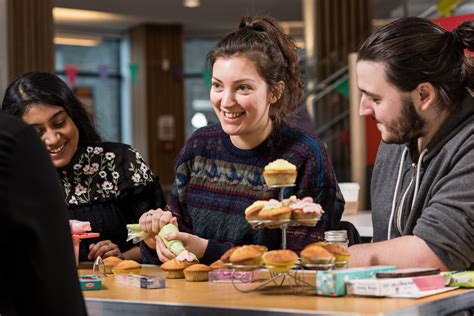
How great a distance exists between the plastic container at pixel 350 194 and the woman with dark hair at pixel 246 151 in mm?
1206

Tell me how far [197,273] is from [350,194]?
1911mm

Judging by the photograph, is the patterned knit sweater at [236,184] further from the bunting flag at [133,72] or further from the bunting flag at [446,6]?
the bunting flag at [133,72]

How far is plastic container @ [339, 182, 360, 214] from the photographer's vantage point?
3998mm

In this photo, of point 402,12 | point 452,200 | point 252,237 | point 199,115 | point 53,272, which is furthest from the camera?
point 199,115

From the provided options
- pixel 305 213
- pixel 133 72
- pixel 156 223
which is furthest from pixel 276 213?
pixel 133 72

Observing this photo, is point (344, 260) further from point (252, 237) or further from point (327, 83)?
point (327, 83)

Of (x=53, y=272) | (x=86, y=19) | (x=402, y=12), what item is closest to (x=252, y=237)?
(x=53, y=272)

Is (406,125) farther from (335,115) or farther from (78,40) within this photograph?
(78,40)

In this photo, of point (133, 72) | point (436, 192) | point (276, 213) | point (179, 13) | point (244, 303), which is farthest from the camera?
point (133, 72)

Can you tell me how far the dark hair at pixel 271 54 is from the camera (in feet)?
8.86

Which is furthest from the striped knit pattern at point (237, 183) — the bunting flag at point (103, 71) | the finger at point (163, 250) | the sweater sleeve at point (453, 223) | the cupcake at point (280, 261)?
the bunting flag at point (103, 71)

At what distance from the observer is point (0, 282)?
1389mm

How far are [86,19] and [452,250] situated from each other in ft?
45.8

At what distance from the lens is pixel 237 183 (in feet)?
8.92
